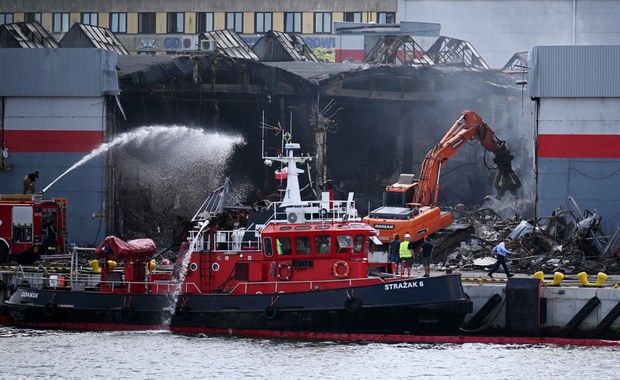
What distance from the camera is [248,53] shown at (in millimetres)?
68312

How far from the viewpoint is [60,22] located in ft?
296

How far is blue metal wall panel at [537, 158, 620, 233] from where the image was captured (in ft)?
161

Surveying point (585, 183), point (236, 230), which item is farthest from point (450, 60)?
point (236, 230)

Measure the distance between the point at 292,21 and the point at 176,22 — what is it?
7350 mm

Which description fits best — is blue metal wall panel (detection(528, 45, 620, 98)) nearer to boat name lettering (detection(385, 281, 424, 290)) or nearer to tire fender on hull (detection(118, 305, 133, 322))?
boat name lettering (detection(385, 281, 424, 290))

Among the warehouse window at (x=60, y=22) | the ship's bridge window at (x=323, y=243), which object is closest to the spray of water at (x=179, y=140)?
the ship's bridge window at (x=323, y=243)

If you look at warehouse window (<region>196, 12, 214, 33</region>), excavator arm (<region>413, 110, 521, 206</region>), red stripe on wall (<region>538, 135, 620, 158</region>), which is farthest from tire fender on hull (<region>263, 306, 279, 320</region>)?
warehouse window (<region>196, 12, 214, 33</region>)

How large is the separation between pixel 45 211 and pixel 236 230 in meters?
12.1

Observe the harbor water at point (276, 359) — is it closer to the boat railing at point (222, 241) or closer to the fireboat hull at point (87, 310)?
the fireboat hull at point (87, 310)

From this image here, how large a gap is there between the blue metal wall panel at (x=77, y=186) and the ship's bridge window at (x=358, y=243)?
17721 millimetres

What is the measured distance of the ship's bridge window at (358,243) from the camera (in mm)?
37000

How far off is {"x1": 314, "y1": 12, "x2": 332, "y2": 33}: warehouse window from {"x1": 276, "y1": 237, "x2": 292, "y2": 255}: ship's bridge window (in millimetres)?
52836

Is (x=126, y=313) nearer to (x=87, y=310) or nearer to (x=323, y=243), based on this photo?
(x=87, y=310)

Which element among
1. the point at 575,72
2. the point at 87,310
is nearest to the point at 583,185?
the point at 575,72
